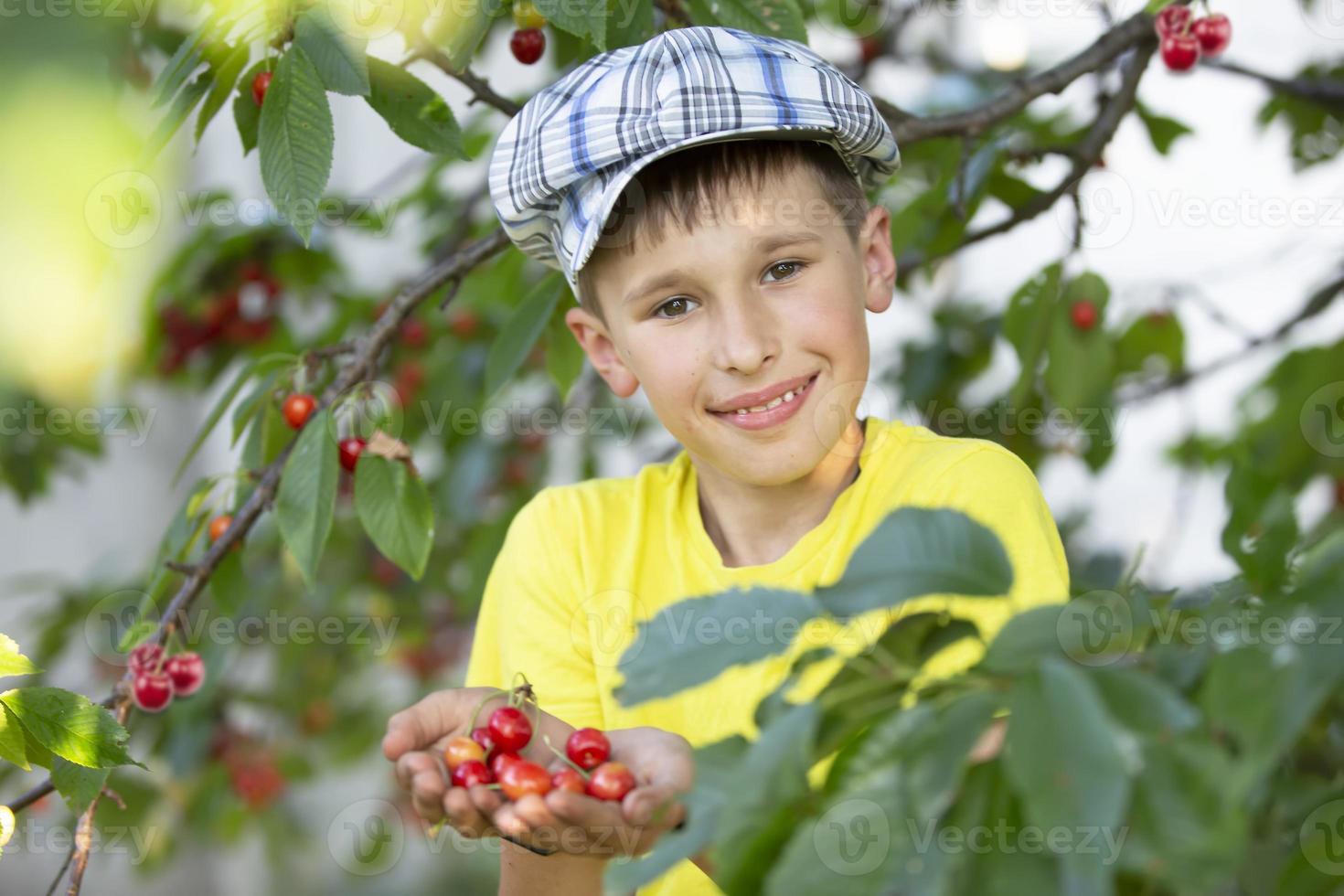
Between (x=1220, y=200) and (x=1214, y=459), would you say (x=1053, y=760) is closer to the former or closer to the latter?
(x=1214, y=459)

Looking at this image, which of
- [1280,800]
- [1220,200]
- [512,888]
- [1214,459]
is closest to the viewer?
[1280,800]

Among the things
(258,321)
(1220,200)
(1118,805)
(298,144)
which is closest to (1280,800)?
(1118,805)

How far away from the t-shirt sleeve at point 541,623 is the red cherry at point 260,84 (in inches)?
16.7

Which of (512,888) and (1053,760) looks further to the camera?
(512,888)

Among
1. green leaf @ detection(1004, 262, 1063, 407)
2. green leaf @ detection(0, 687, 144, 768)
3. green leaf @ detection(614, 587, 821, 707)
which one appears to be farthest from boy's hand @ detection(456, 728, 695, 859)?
green leaf @ detection(1004, 262, 1063, 407)

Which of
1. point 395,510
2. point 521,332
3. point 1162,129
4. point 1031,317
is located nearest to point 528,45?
point 521,332

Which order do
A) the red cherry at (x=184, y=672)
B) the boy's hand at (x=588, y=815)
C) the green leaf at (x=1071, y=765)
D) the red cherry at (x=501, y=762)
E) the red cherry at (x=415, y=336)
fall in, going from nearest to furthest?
the green leaf at (x=1071, y=765)
the boy's hand at (x=588, y=815)
the red cherry at (x=501, y=762)
the red cherry at (x=184, y=672)
the red cherry at (x=415, y=336)

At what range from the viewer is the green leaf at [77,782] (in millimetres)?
945

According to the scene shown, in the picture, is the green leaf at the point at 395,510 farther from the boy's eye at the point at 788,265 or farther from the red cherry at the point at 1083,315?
the red cherry at the point at 1083,315

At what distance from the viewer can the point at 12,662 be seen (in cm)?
90

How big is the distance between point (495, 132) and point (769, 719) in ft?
5.02

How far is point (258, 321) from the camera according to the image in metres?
2.10

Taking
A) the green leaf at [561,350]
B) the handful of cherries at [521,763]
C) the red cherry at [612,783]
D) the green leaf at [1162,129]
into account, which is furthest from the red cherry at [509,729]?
the green leaf at [1162,129]

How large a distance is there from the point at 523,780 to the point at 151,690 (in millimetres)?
519
